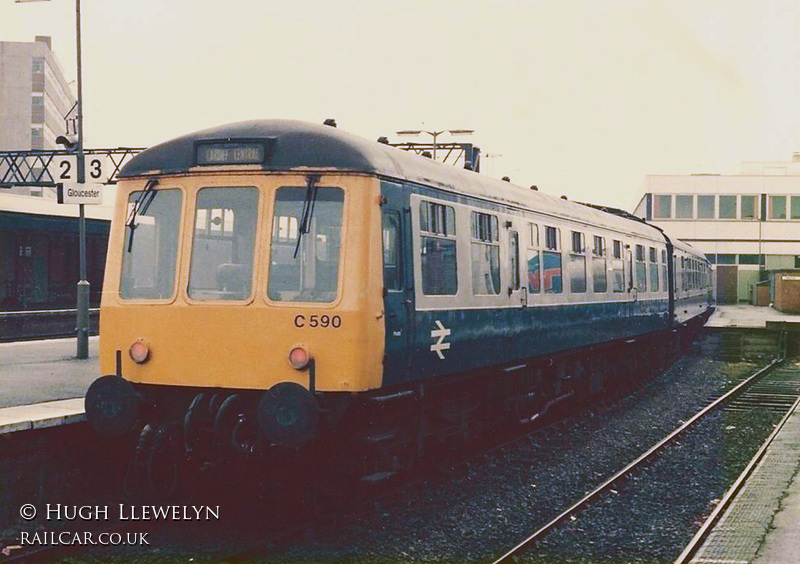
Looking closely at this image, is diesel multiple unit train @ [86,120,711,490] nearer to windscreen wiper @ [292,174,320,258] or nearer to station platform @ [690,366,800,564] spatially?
windscreen wiper @ [292,174,320,258]

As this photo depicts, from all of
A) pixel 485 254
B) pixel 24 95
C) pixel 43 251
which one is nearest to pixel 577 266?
pixel 485 254

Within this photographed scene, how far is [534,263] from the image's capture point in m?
12.0

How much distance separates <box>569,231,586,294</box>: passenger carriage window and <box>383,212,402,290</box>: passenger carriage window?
5.38m

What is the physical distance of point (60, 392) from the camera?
11180mm

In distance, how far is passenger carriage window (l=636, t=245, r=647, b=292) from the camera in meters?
18.1

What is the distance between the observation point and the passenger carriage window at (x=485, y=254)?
10.3 meters

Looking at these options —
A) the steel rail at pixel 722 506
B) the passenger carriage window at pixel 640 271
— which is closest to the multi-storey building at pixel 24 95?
the passenger carriage window at pixel 640 271

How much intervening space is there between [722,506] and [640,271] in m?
9.73

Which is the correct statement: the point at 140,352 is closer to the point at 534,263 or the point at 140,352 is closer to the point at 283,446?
the point at 283,446

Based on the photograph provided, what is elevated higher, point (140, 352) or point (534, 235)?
point (534, 235)

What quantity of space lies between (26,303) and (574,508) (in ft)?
66.4

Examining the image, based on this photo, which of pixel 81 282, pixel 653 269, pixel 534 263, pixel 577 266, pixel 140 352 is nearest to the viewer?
pixel 140 352

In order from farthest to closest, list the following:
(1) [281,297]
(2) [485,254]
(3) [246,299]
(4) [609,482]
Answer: (2) [485,254], (4) [609,482], (3) [246,299], (1) [281,297]

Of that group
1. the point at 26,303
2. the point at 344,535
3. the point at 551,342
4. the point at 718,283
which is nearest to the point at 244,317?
the point at 344,535
